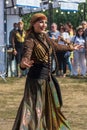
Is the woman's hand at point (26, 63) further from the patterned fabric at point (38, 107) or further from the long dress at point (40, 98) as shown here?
the patterned fabric at point (38, 107)

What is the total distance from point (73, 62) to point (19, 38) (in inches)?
81.5

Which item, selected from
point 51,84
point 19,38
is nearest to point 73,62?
point 19,38

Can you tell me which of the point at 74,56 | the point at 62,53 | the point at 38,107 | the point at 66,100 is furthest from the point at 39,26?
Answer: the point at 74,56

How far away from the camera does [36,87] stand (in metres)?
7.25

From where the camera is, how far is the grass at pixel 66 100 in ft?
30.7

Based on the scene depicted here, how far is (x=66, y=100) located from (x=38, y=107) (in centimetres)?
488

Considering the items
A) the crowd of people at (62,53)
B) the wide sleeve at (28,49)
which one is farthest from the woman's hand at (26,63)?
the crowd of people at (62,53)

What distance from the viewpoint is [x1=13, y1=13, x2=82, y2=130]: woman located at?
23.4 ft

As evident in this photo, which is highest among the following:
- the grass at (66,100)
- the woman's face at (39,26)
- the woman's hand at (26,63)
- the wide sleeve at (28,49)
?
the woman's face at (39,26)

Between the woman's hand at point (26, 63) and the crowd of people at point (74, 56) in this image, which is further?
the crowd of people at point (74, 56)

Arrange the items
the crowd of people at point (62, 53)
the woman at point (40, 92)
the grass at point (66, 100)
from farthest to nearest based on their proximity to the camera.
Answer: the crowd of people at point (62, 53)
the grass at point (66, 100)
the woman at point (40, 92)

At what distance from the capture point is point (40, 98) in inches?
285

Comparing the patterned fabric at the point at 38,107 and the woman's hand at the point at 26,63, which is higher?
the woman's hand at the point at 26,63

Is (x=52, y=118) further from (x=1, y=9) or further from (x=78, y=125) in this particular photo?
(x=1, y=9)
